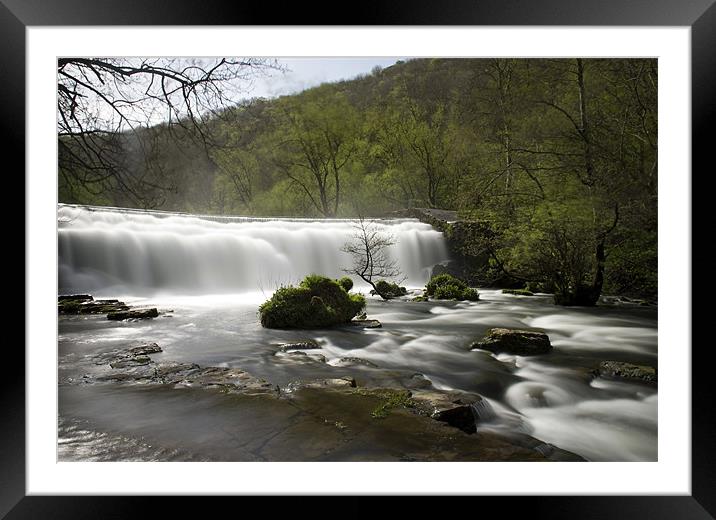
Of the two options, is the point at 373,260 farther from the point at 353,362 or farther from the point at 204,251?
the point at 353,362

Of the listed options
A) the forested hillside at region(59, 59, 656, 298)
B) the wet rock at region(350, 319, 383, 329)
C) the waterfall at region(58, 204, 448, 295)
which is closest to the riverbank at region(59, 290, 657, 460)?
the wet rock at region(350, 319, 383, 329)

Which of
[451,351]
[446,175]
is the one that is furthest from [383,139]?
[451,351]

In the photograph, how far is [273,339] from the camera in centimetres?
328

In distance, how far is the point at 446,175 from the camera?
24.4 feet

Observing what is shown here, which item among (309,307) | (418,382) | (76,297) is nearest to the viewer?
(418,382)

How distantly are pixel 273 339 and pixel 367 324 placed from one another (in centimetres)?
103

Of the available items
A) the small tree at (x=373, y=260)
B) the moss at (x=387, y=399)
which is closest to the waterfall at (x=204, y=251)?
the small tree at (x=373, y=260)

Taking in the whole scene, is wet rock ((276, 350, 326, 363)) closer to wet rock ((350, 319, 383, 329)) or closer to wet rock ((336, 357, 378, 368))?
wet rock ((336, 357, 378, 368))

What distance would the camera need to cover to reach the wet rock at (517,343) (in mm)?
3105

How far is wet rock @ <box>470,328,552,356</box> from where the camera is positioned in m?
3.11

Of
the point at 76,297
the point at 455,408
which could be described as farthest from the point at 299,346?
the point at 76,297
